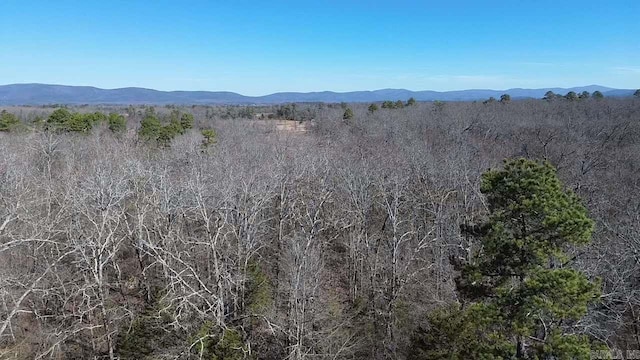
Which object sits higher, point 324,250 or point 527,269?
point 527,269

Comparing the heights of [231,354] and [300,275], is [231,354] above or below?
below

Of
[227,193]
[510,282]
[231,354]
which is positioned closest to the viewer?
[510,282]

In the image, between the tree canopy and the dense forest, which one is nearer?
the tree canopy

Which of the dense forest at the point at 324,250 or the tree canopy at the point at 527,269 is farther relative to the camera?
the dense forest at the point at 324,250

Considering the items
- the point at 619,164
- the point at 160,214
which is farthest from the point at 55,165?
the point at 619,164

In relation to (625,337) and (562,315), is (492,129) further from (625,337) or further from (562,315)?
(562,315)

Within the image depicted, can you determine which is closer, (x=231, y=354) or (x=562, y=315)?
(x=562, y=315)

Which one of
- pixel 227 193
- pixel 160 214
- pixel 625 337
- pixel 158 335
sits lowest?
pixel 625 337

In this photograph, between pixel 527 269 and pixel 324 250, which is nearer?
pixel 527 269
